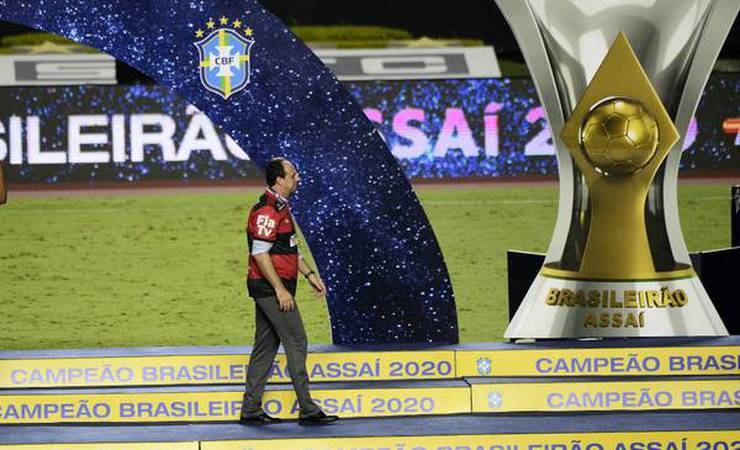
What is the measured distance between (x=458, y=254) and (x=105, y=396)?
24.1 ft

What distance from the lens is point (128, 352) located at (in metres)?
7.63

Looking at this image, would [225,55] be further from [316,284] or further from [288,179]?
[316,284]

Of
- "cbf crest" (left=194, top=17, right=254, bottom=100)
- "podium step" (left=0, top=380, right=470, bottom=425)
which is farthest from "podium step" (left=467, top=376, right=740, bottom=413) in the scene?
"cbf crest" (left=194, top=17, right=254, bottom=100)

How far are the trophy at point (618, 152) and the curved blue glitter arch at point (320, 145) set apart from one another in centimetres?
69

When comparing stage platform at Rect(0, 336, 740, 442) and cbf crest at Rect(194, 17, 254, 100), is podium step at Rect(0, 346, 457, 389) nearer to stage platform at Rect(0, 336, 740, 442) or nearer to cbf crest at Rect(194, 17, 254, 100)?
stage platform at Rect(0, 336, 740, 442)

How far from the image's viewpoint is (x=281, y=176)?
654 cm

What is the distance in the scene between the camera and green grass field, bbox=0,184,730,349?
10.6 metres

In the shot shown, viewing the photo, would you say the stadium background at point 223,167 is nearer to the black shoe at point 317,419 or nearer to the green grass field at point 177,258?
the green grass field at point 177,258

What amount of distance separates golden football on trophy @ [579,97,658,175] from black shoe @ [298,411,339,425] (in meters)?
2.21

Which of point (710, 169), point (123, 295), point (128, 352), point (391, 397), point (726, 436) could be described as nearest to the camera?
point (726, 436)

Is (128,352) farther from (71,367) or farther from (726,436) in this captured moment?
(726,436)

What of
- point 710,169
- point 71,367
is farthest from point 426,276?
point 710,169

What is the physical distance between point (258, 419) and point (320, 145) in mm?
1766

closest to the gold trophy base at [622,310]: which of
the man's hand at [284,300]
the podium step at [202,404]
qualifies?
the podium step at [202,404]
